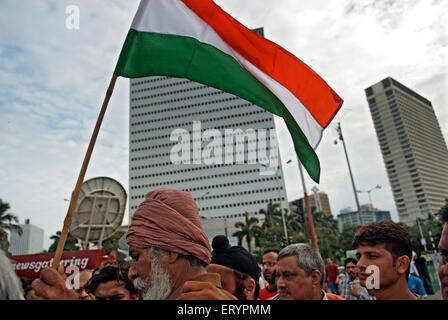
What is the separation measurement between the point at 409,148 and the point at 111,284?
146 meters

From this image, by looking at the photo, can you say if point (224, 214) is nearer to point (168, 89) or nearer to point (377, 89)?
point (168, 89)

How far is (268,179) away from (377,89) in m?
60.2

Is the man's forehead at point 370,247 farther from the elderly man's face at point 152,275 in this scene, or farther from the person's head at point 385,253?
the elderly man's face at point 152,275

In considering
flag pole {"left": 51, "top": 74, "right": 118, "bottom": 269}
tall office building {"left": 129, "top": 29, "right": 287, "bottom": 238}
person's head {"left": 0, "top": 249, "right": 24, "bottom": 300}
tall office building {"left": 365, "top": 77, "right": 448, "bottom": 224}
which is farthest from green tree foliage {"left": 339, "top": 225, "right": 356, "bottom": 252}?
tall office building {"left": 365, "top": 77, "right": 448, "bottom": 224}

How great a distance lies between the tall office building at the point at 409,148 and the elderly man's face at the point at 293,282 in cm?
13027

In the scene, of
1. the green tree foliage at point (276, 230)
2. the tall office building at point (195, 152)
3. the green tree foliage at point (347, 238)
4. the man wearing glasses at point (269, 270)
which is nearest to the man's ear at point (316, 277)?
the man wearing glasses at point (269, 270)

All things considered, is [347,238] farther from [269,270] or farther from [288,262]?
[288,262]

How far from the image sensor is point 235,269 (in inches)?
106

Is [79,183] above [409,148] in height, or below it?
below

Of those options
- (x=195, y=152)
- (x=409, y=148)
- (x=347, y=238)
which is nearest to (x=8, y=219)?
(x=347, y=238)
